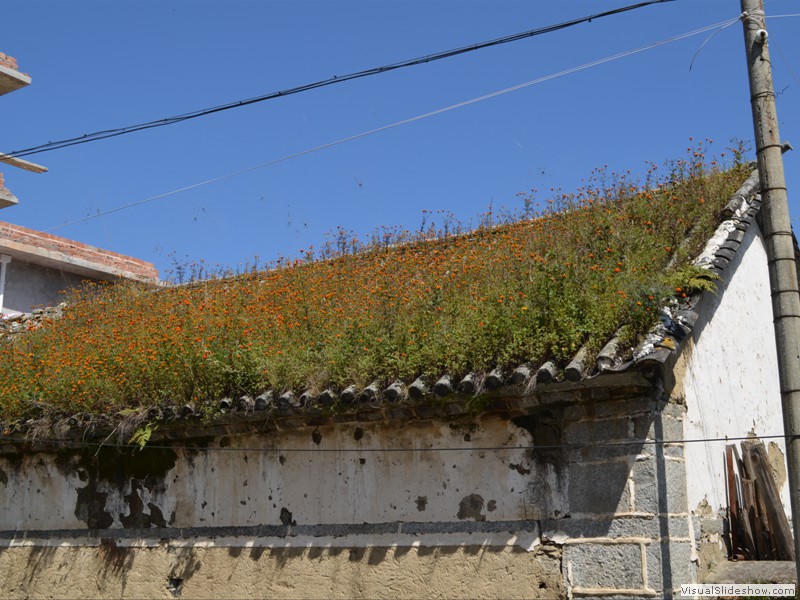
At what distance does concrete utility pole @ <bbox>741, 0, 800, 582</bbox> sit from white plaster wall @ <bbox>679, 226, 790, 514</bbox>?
1941 millimetres

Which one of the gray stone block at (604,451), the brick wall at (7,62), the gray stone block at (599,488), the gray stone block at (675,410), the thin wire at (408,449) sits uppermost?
the brick wall at (7,62)

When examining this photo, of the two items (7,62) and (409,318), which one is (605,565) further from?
(7,62)

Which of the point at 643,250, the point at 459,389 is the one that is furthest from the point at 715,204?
the point at 459,389

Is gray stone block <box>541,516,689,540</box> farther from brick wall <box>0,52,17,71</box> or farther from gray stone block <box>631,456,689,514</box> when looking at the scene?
brick wall <box>0,52,17,71</box>

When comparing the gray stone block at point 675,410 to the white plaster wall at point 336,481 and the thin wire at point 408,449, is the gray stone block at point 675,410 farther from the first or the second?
the white plaster wall at point 336,481

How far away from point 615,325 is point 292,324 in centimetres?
383

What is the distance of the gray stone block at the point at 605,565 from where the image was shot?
24.1 feet

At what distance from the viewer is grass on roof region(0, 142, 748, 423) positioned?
26.7 feet

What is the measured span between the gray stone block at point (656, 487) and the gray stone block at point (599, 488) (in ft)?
0.29

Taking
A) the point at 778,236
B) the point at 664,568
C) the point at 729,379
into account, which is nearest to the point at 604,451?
the point at 664,568

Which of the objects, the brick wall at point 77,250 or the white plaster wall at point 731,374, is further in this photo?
the brick wall at point 77,250

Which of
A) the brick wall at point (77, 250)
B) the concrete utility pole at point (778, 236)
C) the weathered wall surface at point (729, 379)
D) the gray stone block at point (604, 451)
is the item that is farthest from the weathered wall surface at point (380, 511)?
the brick wall at point (77, 250)

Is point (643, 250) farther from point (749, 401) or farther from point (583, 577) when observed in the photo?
point (583, 577)

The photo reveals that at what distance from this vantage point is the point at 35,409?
429 inches
